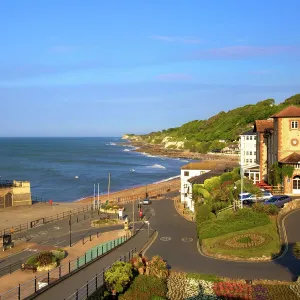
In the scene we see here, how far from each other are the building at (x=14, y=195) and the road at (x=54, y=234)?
549 inches

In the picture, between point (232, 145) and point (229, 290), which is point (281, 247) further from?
point (232, 145)

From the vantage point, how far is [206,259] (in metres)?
27.0

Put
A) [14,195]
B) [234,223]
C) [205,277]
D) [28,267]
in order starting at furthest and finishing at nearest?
[14,195] → [234,223] → [28,267] → [205,277]

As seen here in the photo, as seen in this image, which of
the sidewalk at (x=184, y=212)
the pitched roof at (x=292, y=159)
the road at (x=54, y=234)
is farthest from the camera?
the sidewalk at (x=184, y=212)

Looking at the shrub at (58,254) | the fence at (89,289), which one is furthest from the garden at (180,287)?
the shrub at (58,254)

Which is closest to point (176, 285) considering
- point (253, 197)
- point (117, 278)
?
point (117, 278)

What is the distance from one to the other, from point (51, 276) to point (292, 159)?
2832cm

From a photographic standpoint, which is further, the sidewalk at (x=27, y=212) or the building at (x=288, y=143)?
the sidewalk at (x=27, y=212)

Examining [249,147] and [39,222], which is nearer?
[39,222]

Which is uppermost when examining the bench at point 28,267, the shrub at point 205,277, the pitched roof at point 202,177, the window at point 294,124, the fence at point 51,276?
the window at point 294,124

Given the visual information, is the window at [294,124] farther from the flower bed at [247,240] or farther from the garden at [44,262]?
the garden at [44,262]

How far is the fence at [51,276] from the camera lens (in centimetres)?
2069

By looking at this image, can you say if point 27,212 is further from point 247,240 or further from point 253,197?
point 247,240

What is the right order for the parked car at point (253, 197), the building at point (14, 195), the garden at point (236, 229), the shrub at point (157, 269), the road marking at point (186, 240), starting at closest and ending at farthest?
the shrub at point (157, 269), the garden at point (236, 229), the road marking at point (186, 240), the parked car at point (253, 197), the building at point (14, 195)
